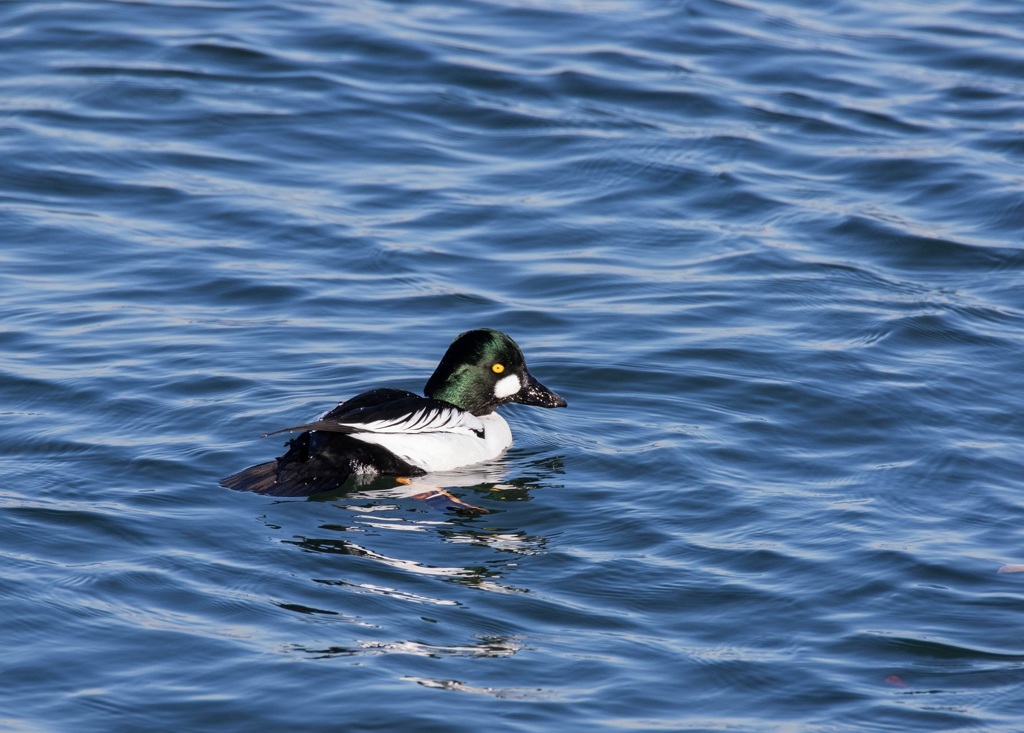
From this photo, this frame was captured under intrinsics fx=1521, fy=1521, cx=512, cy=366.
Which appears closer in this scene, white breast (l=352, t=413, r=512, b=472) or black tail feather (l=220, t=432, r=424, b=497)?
black tail feather (l=220, t=432, r=424, b=497)

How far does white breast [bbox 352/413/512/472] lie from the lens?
823cm

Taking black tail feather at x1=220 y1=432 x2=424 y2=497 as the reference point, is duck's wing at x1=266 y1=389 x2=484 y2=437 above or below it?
above

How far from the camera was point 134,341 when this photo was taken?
32.2ft

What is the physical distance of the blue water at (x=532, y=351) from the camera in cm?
624

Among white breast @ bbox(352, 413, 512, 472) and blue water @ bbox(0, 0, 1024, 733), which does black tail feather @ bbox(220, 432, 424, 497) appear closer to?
white breast @ bbox(352, 413, 512, 472)

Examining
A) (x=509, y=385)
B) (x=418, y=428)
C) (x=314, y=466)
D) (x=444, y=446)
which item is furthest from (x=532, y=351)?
(x=314, y=466)

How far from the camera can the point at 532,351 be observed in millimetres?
10141

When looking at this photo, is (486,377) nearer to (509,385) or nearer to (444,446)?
(509,385)

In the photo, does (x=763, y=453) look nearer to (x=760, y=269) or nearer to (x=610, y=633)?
(x=610, y=633)

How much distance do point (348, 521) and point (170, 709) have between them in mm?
1915

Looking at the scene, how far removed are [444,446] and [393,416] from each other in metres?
0.46

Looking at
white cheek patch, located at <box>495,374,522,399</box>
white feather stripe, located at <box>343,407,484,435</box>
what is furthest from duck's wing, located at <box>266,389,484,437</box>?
white cheek patch, located at <box>495,374,522,399</box>

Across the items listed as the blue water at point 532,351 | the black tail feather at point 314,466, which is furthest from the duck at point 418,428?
the blue water at point 532,351

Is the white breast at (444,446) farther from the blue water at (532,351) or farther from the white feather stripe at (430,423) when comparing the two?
the blue water at (532,351)
